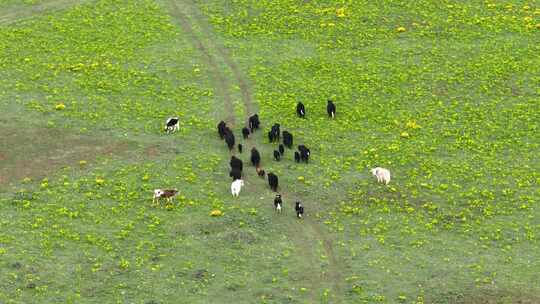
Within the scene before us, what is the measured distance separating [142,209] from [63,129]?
12.5 m

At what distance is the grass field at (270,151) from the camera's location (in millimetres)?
51156

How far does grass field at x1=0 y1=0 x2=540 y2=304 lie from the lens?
5116 centimetres

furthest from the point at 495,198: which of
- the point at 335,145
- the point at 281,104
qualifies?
the point at 281,104

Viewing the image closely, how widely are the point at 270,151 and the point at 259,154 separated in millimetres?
1586

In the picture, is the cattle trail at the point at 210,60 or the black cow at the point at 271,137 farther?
the cattle trail at the point at 210,60

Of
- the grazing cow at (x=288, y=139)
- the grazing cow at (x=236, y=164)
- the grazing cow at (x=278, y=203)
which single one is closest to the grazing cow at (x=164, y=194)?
the grazing cow at (x=236, y=164)

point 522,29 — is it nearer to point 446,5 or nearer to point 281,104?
point 446,5

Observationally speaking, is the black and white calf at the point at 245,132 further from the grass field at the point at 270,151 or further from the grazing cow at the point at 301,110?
the grazing cow at the point at 301,110

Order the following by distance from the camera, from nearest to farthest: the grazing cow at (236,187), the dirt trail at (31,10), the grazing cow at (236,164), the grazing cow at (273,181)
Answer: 1. the grazing cow at (236,187)
2. the grazing cow at (273,181)
3. the grazing cow at (236,164)
4. the dirt trail at (31,10)

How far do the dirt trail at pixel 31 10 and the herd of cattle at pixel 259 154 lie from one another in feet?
77.7

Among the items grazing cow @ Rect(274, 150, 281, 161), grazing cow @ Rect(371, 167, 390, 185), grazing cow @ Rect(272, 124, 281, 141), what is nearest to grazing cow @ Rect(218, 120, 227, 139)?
grazing cow @ Rect(272, 124, 281, 141)

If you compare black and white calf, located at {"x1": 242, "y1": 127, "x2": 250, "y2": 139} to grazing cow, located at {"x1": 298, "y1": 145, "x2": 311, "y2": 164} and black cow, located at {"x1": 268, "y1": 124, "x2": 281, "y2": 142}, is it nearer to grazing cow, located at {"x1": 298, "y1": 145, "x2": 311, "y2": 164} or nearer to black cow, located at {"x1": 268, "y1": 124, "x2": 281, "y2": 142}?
black cow, located at {"x1": 268, "y1": 124, "x2": 281, "y2": 142}

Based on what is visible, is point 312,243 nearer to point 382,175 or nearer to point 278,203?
point 278,203

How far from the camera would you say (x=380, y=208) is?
2265 inches
